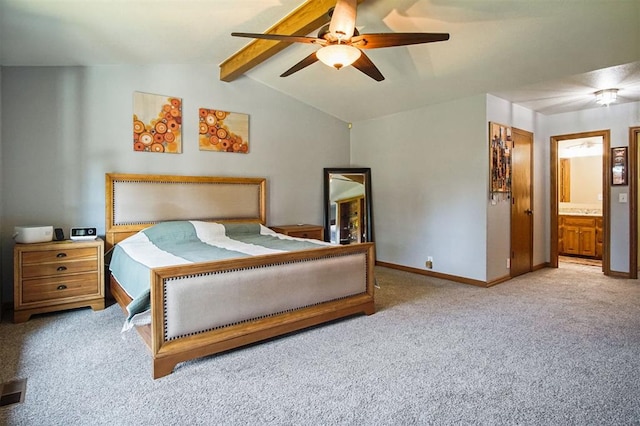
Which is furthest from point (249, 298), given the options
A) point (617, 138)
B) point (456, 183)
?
point (617, 138)

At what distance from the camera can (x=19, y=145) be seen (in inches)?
142

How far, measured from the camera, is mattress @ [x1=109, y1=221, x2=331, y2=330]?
99.2 inches

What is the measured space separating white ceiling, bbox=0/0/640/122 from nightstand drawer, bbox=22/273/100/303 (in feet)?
7.00

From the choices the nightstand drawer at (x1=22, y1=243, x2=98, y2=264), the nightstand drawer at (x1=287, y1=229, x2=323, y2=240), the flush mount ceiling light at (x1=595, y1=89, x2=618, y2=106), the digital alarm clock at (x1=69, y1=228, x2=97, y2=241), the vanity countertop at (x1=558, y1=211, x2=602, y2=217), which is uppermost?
the flush mount ceiling light at (x1=595, y1=89, x2=618, y2=106)

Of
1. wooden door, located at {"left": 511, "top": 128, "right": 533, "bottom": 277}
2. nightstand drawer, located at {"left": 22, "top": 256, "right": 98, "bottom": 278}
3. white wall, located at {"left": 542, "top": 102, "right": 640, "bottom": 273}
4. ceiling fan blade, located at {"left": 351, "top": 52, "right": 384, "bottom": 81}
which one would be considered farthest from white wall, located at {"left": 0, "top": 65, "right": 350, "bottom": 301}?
white wall, located at {"left": 542, "top": 102, "right": 640, "bottom": 273}

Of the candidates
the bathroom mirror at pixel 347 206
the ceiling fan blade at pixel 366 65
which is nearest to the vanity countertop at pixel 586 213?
the bathroom mirror at pixel 347 206

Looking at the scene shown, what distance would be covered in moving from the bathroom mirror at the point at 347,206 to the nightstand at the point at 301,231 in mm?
593

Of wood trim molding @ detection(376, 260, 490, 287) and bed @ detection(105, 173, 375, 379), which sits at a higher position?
bed @ detection(105, 173, 375, 379)

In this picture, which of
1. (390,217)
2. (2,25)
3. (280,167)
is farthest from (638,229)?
(2,25)

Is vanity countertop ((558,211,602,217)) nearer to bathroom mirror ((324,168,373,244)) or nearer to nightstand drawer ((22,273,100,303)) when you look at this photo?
bathroom mirror ((324,168,373,244))

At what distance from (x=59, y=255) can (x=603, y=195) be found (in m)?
6.80

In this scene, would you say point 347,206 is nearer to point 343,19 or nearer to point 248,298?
point 248,298

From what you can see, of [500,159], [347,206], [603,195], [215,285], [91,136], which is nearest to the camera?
[215,285]

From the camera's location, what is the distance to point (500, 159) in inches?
183
